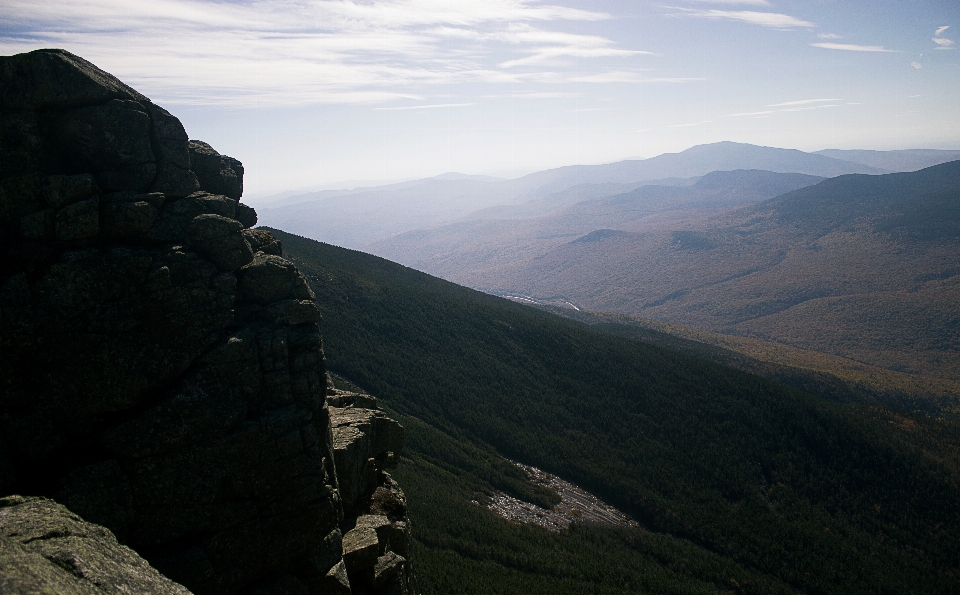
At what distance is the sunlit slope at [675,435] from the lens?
5931cm

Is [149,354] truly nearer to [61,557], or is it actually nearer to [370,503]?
[61,557]

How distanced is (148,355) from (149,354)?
0.03 m

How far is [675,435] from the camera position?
7538 centimetres

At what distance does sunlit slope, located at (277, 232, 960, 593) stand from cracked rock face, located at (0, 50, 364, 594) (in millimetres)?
54981

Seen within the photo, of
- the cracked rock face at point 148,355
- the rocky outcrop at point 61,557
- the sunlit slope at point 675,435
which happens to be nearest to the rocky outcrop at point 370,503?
the cracked rock face at point 148,355

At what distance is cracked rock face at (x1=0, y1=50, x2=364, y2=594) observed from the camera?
12.6 metres

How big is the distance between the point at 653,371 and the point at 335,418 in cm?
7571

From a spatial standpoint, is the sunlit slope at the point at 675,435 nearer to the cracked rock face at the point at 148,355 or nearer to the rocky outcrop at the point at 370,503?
the rocky outcrop at the point at 370,503

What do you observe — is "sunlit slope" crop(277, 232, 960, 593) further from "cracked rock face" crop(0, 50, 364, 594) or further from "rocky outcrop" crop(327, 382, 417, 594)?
"cracked rock face" crop(0, 50, 364, 594)

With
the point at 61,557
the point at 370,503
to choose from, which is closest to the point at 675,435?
the point at 370,503

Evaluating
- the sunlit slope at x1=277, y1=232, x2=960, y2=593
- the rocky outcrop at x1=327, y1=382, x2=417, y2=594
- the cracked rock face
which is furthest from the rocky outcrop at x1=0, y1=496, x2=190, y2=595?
the sunlit slope at x1=277, y1=232, x2=960, y2=593

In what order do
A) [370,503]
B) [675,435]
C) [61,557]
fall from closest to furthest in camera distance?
[61,557]
[370,503]
[675,435]

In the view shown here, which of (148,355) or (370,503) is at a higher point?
(148,355)

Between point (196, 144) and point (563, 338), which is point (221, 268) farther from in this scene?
point (563, 338)
